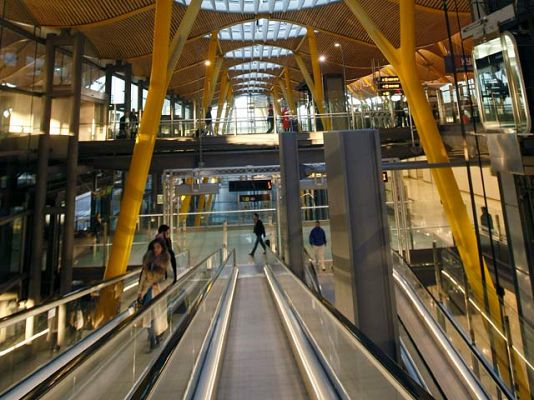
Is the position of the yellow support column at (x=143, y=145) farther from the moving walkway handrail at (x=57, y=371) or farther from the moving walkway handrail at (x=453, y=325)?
the moving walkway handrail at (x=453, y=325)

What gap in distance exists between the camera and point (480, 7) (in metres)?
7.66

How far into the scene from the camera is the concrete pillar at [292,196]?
21.2 ft

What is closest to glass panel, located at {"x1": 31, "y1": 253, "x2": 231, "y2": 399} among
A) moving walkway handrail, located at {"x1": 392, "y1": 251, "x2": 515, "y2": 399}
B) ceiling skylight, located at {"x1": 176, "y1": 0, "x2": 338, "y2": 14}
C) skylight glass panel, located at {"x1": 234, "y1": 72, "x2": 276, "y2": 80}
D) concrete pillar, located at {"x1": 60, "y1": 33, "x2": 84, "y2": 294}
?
moving walkway handrail, located at {"x1": 392, "y1": 251, "x2": 515, "y2": 399}

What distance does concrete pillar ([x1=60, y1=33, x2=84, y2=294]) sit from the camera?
13156 mm

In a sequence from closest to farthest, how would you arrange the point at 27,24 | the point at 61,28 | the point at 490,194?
the point at 27,24
the point at 61,28
the point at 490,194

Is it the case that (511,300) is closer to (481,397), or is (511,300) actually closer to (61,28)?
(481,397)

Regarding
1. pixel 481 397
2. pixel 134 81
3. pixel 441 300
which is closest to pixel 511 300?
pixel 441 300

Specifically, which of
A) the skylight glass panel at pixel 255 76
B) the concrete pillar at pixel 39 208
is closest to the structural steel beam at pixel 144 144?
the concrete pillar at pixel 39 208

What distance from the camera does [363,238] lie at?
285 cm

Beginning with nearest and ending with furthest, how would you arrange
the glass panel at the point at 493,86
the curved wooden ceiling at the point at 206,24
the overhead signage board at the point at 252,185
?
the glass panel at the point at 493,86 → the curved wooden ceiling at the point at 206,24 → the overhead signage board at the point at 252,185

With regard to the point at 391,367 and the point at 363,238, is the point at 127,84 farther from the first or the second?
the point at 391,367

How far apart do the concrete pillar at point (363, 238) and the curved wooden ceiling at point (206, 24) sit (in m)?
13.2

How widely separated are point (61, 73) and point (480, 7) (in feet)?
53.2

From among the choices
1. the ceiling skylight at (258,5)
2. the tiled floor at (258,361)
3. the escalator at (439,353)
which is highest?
the ceiling skylight at (258,5)
